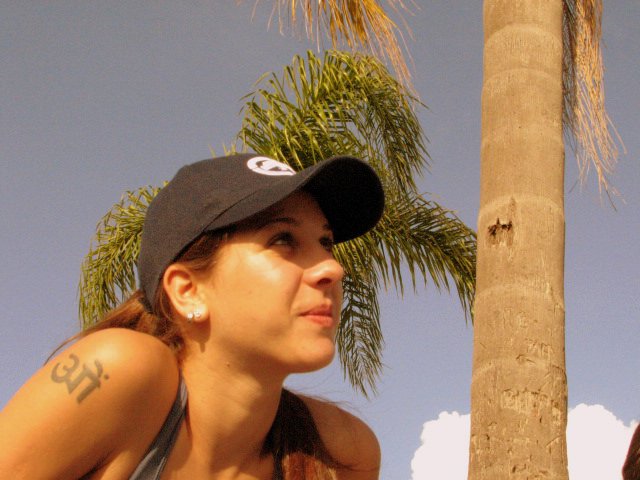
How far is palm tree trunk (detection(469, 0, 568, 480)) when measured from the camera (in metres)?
3.31

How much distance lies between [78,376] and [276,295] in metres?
0.52

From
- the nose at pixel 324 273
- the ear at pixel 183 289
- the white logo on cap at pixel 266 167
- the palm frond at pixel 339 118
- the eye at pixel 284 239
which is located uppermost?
the palm frond at pixel 339 118

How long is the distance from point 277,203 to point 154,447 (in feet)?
2.40

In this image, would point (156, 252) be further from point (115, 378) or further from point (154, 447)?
point (154, 447)

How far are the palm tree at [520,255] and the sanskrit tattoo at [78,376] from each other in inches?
82.2

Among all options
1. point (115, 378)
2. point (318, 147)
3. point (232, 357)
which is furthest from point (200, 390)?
point (318, 147)

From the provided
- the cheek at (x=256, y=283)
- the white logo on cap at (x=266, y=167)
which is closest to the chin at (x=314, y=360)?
the cheek at (x=256, y=283)

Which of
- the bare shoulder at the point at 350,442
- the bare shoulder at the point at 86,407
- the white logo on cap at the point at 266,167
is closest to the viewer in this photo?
the bare shoulder at the point at 86,407

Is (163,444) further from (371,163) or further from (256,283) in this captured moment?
(371,163)

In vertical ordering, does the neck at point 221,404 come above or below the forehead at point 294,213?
below

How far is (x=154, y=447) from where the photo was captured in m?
1.94

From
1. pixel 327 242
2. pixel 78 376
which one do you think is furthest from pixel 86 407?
pixel 327 242

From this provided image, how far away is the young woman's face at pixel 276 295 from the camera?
6.10 feet

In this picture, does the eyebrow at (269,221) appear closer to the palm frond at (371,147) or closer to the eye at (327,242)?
the eye at (327,242)
